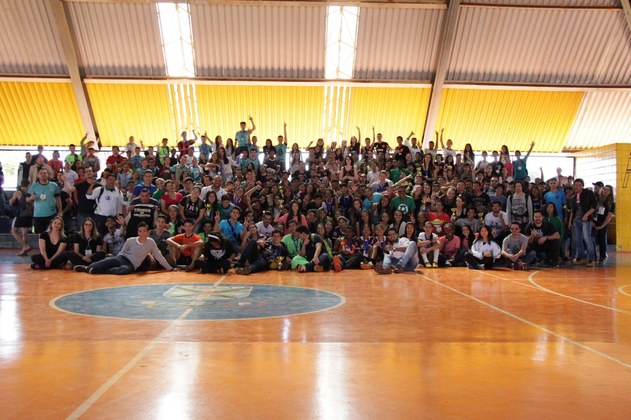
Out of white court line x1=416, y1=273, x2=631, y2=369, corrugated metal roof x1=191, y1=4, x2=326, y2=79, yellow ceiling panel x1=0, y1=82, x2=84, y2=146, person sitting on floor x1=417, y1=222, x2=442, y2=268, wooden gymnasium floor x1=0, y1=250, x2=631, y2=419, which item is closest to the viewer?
wooden gymnasium floor x1=0, y1=250, x2=631, y2=419

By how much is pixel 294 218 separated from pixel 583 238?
7.36m

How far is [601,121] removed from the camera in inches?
893

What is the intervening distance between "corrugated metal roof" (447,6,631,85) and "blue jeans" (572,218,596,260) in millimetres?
8165

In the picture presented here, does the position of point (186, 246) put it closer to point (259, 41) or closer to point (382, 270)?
point (382, 270)

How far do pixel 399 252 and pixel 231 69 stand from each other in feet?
36.8

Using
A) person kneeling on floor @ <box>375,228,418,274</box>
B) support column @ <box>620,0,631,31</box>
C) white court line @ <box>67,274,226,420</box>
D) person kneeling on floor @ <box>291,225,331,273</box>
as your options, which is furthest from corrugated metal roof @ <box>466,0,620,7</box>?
white court line @ <box>67,274,226,420</box>

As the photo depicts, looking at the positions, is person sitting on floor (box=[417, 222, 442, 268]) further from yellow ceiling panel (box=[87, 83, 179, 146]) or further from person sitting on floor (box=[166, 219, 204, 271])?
yellow ceiling panel (box=[87, 83, 179, 146])

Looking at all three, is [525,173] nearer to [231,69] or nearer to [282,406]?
[231,69]

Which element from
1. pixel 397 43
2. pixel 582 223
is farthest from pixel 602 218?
pixel 397 43

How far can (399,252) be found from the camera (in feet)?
40.7

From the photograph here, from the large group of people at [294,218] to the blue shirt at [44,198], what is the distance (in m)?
0.03

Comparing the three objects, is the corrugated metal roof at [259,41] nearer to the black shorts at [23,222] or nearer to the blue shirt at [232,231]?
the black shorts at [23,222]

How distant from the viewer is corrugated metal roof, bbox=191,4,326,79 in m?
19.1

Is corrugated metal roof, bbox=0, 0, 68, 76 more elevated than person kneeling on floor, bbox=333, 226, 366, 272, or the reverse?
corrugated metal roof, bbox=0, 0, 68, 76
